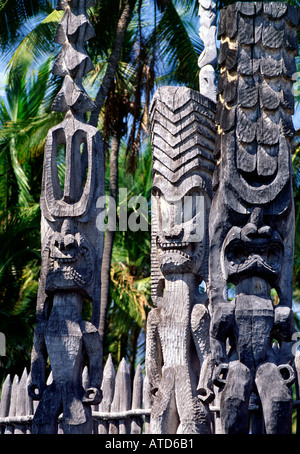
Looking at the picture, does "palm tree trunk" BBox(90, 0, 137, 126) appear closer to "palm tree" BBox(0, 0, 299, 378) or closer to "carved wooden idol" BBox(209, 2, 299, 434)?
"palm tree" BBox(0, 0, 299, 378)

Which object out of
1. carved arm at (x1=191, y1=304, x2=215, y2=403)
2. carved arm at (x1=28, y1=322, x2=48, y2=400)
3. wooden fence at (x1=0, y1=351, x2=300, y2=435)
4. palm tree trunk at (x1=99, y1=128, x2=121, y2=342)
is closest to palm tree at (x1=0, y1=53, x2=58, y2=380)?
palm tree trunk at (x1=99, y1=128, x2=121, y2=342)

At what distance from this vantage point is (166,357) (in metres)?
7.38

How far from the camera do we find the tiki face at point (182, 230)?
7.44 metres

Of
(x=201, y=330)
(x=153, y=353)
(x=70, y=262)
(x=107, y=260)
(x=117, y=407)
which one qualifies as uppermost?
(x=107, y=260)

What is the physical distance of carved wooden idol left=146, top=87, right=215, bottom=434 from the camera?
7.18 meters

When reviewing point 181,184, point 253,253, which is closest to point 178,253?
point 181,184

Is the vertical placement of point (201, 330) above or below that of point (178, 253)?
below

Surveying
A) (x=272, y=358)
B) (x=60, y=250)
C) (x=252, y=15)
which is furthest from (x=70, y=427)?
(x=252, y=15)

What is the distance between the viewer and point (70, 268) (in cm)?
763

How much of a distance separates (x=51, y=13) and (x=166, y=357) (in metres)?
10.1

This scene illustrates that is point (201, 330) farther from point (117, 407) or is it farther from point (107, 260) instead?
point (107, 260)

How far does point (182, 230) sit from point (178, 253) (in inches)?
8.5

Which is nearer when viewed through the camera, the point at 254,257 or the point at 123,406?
the point at 254,257

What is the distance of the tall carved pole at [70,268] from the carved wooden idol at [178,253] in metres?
0.57
